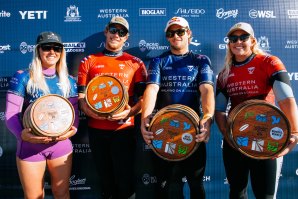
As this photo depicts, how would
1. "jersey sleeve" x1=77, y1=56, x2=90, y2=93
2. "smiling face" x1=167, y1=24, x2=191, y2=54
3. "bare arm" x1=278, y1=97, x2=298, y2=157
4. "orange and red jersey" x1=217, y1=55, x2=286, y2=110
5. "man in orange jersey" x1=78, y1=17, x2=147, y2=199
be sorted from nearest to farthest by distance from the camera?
"bare arm" x1=278, y1=97, x2=298, y2=157, "orange and red jersey" x1=217, y1=55, x2=286, y2=110, "smiling face" x1=167, y1=24, x2=191, y2=54, "man in orange jersey" x1=78, y1=17, x2=147, y2=199, "jersey sleeve" x1=77, y1=56, x2=90, y2=93

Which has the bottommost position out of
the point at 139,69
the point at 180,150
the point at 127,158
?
the point at 127,158

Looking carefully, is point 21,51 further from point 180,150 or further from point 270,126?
A: point 270,126

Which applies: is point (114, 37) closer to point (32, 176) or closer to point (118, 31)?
point (118, 31)

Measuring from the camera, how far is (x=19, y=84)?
7.88ft

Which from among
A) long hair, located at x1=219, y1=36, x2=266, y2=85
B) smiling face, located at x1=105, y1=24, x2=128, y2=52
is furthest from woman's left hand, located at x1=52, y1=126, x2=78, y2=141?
long hair, located at x1=219, y1=36, x2=266, y2=85

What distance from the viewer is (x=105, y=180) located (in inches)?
105

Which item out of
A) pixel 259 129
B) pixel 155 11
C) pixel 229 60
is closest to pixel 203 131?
pixel 259 129

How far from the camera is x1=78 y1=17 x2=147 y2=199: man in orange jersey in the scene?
261 centimetres

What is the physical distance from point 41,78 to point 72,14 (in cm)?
142

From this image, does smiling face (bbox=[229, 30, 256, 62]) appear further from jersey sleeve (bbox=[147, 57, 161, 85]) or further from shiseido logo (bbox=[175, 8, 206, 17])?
shiseido logo (bbox=[175, 8, 206, 17])

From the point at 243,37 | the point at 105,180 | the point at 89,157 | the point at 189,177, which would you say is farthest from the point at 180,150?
the point at 89,157

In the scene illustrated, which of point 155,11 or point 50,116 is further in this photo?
point 155,11

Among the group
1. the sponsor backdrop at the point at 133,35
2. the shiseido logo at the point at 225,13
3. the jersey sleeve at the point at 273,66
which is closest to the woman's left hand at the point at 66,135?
the sponsor backdrop at the point at 133,35

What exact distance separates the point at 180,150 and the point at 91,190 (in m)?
1.86
